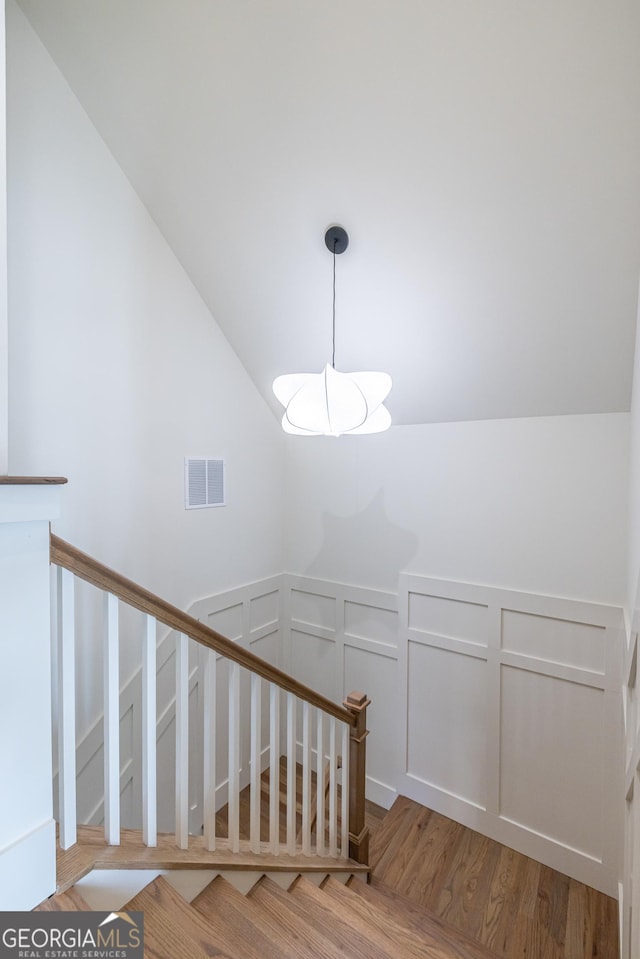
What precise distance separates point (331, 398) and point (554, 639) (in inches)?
78.0

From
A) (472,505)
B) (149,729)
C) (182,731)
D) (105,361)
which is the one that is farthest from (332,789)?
(105,361)

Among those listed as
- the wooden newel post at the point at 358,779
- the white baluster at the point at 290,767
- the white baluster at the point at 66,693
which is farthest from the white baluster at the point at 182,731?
the wooden newel post at the point at 358,779

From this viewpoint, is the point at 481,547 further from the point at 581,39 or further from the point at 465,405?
the point at 581,39

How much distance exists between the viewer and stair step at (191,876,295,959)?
124cm

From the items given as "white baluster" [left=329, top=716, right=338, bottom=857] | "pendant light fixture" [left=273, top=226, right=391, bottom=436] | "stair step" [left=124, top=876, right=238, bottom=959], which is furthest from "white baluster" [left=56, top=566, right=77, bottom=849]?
"white baluster" [left=329, top=716, right=338, bottom=857]

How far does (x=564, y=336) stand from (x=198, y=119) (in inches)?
A: 77.9

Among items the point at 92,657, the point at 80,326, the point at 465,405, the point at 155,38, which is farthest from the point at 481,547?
the point at 155,38

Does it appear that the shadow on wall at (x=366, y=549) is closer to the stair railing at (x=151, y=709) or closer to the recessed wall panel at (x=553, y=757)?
the recessed wall panel at (x=553, y=757)

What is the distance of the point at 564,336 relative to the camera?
2172mm

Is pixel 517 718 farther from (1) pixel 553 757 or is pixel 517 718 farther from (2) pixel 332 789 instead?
(2) pixel 332 789

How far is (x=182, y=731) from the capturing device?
1377 millimetres

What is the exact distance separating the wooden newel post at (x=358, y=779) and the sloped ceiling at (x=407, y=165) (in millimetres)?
1829

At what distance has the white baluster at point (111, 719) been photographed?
1181 mm

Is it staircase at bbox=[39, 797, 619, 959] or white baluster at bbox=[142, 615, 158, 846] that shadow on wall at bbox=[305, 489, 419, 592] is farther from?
white baluster at bbox=[142, 615, 158, 846]
